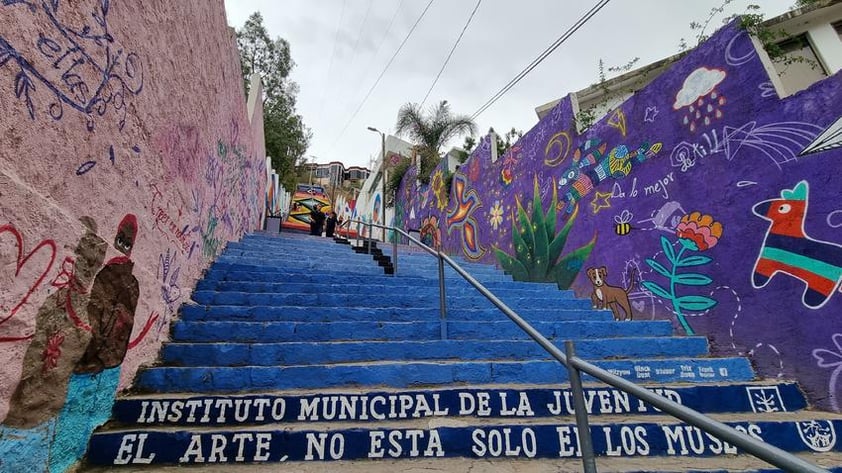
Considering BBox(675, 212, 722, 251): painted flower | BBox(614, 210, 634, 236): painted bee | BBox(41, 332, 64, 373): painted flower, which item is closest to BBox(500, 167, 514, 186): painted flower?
BBox(614, 210, 634, 236): painted bee

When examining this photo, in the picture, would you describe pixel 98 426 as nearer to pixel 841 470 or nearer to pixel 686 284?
pixel 841 470

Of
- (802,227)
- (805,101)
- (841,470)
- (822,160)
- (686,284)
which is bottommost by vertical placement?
(841,470)

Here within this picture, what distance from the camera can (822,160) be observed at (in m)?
2.80

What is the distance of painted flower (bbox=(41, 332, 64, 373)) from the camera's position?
5.27ft

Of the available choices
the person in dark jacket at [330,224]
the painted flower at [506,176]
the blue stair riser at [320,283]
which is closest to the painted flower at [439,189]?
the painted flower at [506,176]

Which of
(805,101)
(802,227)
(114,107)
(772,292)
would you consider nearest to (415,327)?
(114,107)

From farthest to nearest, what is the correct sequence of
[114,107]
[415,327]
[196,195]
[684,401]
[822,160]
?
[196,195] < [415,327] < [822,160] < [684,401] < [114,107]

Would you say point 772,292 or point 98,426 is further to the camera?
point 772,292

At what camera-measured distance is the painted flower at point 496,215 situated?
7066 mm

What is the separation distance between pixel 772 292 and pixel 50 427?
471cm

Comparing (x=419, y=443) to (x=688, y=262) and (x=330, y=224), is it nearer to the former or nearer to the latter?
(x=688, y=262)

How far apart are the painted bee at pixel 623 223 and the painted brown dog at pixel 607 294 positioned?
490 millimetres

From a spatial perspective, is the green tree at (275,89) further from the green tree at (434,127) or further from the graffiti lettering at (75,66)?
the graffiti lettering at (75,66)

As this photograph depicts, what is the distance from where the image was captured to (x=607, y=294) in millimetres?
4559
